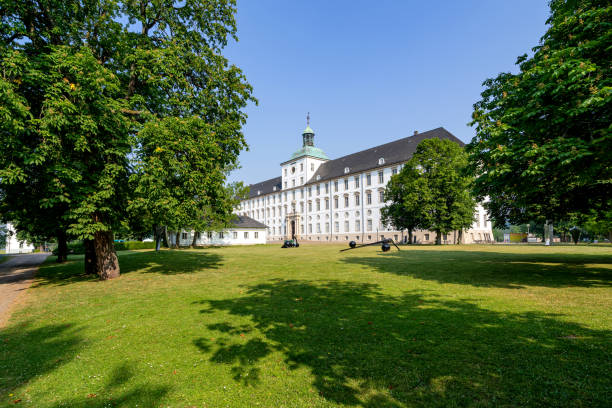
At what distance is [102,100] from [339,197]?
61534 mm

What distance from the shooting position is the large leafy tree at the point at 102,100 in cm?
923

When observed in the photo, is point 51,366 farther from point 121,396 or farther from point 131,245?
point 131,245

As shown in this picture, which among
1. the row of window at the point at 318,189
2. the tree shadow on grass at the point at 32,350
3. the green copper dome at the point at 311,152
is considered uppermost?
the green copper dome at the point at 311,152

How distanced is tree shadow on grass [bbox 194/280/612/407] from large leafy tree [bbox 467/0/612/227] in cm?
537

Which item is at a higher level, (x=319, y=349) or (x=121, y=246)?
(x=319, y=349)

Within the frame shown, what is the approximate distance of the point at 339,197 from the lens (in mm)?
69438

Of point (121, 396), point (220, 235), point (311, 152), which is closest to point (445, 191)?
point (220, 235)

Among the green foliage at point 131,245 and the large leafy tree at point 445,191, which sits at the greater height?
the large leafy tree at point 445,191

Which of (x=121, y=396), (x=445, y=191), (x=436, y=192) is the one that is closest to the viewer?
(x=121, y=396)

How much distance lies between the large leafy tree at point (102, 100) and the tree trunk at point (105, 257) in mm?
45

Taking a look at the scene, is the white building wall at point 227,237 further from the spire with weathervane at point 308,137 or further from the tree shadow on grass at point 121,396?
the tree shadow on grass at point 121,396

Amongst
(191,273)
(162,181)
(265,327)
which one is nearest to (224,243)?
(191,273)

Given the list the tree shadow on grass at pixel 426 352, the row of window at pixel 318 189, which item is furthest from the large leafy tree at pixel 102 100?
the row of window at pixel 318 189

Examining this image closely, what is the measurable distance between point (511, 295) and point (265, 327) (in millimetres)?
6817
